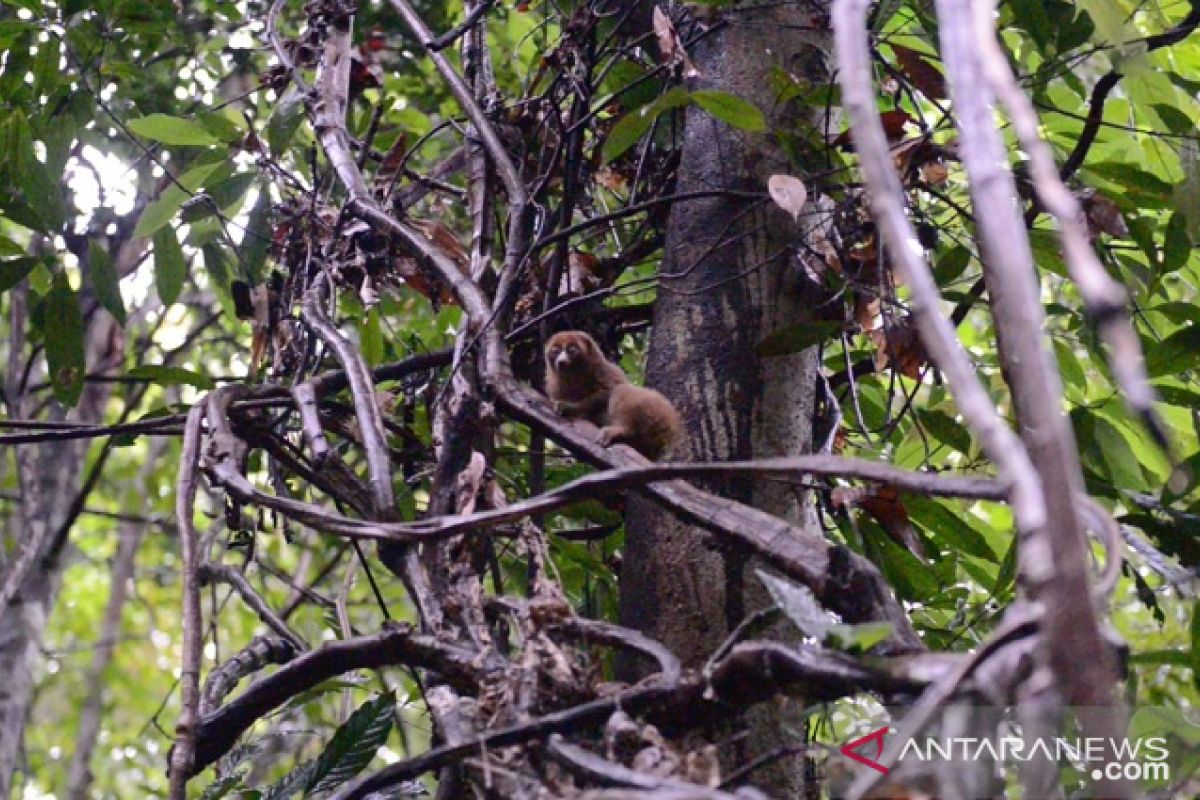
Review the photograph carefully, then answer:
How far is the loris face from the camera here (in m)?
2.65

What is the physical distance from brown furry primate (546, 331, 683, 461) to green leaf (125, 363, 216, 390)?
689 mm

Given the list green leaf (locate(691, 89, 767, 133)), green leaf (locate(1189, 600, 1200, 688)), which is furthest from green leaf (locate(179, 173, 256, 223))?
green leaf (locate(1189, 600, 1200, 688))

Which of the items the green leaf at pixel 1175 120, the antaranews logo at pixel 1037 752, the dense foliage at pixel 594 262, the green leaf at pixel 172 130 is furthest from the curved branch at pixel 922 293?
the green leaf at pixel 172 130

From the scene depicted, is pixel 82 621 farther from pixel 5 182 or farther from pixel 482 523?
pixel 482 523

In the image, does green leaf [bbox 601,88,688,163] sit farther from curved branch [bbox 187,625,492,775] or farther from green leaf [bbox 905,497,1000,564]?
curved branch [bbox 187,625,492,775]

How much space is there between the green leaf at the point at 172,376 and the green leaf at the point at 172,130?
59 cm

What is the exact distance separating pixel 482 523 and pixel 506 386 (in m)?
0.46

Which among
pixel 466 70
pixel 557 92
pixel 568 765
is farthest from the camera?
pixel 466 70

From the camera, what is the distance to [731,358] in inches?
86.1

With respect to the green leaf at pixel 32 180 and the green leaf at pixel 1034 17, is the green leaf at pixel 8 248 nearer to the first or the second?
the green leaf at pixel 32 180

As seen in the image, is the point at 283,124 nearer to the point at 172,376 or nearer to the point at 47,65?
the point at 172,376

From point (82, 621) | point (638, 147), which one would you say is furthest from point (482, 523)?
point (82, 621)

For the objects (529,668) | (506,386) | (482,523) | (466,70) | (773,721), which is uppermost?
(466,70)

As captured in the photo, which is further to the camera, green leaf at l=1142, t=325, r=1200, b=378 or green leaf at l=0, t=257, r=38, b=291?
green leaf at l=0, t=257, r=38, b=291
